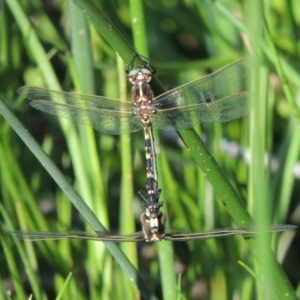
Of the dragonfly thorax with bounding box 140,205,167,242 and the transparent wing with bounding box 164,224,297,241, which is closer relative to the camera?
the transparent wing with bounding box 164,224,297,241

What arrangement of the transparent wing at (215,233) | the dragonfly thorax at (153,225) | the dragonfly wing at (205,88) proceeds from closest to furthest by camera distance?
1. the transparent wing at (215,233)
2. the dragonfly thorax at (153,225)
3. the dragonfly wing at (205,88)

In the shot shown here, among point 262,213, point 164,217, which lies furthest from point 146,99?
point 262,213

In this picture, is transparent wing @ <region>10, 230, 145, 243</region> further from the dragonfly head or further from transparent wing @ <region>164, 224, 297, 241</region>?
the dragonfly head

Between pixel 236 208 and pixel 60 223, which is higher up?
pixel 60 223

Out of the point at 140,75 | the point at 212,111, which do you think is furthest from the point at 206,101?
the point at 140,75

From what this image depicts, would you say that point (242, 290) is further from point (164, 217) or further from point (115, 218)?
point (115, 218)

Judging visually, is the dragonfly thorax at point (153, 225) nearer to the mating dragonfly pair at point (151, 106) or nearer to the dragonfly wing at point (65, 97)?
the mating dragonfly pair at point (151, 106)

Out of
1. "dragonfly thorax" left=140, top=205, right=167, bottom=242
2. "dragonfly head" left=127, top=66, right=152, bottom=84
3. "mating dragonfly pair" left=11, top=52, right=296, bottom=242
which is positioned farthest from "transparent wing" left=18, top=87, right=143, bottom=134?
"dragonfly thorax" left=140, top=205, right=167, bottom=242

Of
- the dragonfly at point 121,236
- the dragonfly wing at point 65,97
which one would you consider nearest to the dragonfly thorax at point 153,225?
the dragonfly at point 121,236
